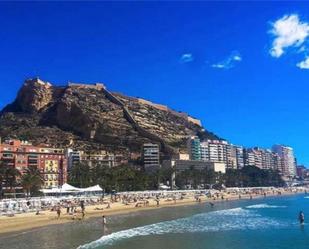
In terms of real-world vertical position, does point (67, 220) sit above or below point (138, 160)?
below

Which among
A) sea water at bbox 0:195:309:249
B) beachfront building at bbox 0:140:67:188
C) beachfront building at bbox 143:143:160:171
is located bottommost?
sea water at bbox 0:195:309:249

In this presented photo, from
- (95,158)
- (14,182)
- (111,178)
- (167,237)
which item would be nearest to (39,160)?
(111,178)

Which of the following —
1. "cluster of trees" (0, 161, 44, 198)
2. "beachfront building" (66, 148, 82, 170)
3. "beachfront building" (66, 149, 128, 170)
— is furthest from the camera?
"beachfront building" (66, 149, 128, 170)

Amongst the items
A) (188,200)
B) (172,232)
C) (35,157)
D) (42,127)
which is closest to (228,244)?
(172,232)

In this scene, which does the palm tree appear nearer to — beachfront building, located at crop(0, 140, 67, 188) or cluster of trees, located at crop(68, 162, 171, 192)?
cluster of trees, located at crop(68, 162, 171, 192)

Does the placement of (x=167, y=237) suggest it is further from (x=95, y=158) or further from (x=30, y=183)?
(x=95, y=158)

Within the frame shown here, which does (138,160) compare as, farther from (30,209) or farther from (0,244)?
(0,244)

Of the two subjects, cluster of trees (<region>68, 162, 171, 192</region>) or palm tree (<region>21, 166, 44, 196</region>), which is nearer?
palm tree (<region>21, 166, 44, 196</region>)

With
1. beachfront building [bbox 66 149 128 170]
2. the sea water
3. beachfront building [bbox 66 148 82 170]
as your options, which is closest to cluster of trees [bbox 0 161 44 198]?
the sea water
